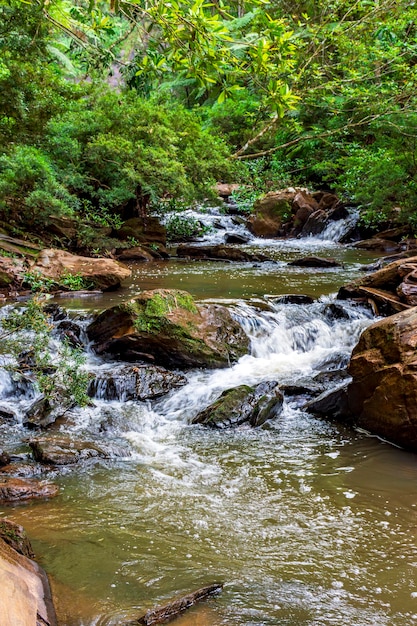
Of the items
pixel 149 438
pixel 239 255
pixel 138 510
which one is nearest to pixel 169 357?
pixel 149 438

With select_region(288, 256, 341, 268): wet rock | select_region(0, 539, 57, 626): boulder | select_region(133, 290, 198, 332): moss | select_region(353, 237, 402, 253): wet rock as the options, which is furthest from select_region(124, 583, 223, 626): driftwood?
select_region(353, 237, 402, 253): wet rock

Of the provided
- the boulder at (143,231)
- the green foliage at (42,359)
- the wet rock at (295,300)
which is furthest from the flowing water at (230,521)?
the boulder at (143,231)

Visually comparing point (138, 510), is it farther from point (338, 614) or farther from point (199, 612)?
point (338, 614)

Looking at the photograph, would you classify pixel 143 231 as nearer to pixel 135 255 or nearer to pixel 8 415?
pixel 135 255

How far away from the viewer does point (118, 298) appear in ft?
35.9

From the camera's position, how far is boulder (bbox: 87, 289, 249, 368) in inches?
320

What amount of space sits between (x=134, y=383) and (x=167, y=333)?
966 mm

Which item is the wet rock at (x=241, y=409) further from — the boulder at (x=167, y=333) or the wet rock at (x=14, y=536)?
the wet rock at (x=14, y=536)

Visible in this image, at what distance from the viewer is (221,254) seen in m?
15.3

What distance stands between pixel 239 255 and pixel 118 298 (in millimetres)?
5171

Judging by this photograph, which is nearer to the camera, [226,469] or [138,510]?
[138,510]

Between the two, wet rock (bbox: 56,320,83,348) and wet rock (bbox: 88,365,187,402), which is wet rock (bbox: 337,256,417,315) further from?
wet rock (bbox: 56,320,83,348)

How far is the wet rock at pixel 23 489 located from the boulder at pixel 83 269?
7.08m

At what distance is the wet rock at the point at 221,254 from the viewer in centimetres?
1518
